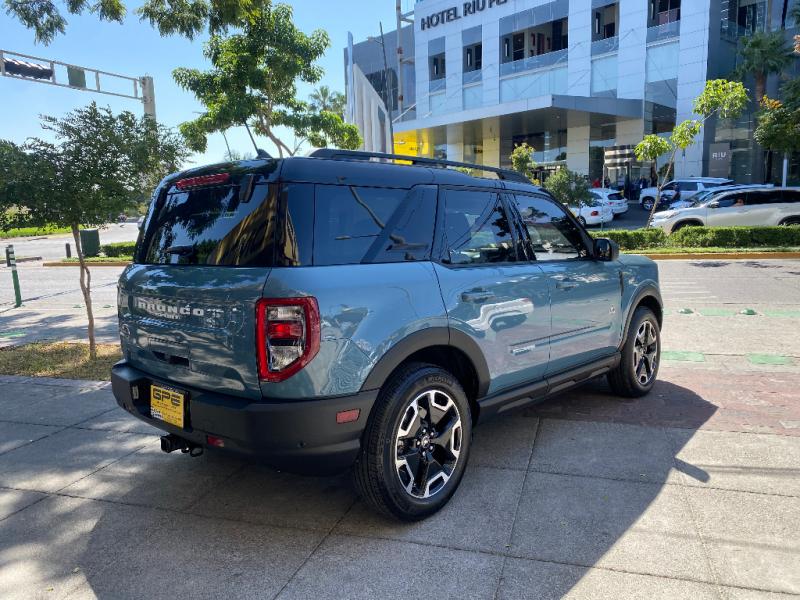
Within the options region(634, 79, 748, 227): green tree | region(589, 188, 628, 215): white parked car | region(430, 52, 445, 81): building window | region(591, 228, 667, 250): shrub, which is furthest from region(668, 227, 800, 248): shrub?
region(430, 52, 445, 81): building window

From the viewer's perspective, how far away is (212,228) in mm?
3080

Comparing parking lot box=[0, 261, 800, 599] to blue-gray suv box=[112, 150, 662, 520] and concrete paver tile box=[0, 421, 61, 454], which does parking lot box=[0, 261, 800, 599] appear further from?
blue-gray suv box=[112, 150, 662, 520]

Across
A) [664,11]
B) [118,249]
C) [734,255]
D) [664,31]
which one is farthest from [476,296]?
[664,11]

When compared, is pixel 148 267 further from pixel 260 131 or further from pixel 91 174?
pixel 260 131

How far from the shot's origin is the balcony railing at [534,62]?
33.7 meters

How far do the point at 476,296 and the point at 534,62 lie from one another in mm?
35545

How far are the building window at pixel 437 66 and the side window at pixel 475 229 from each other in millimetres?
39206

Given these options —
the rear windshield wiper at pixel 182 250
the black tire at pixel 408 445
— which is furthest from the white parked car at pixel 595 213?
the rear windshield wiper at pixel 182 250

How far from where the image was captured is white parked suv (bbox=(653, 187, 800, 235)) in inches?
727

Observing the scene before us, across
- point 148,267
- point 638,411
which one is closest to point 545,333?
point 638,411

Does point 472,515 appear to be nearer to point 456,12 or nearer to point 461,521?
point 461,521

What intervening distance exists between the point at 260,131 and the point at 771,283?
13.4 meters

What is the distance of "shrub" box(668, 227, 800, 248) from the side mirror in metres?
15.2

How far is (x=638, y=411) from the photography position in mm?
4785
